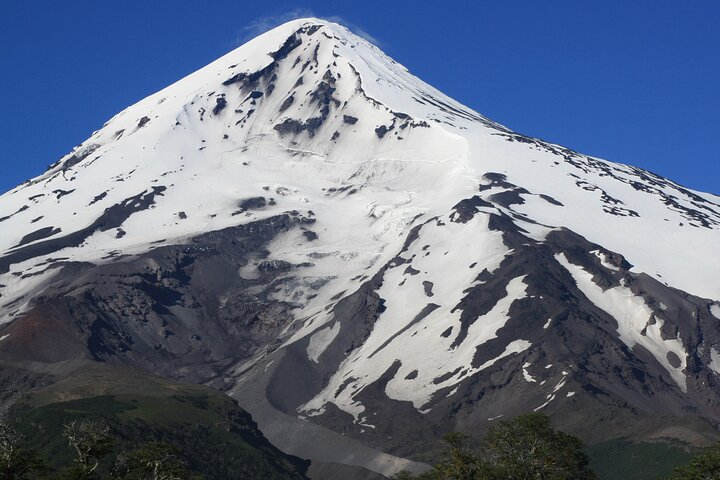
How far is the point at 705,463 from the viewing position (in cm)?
7519

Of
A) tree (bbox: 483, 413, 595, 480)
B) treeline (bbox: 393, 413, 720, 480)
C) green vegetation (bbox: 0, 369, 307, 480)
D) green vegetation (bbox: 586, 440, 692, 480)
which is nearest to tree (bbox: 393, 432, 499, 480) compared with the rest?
treeline (bbox: 393, 413, 720, 480)

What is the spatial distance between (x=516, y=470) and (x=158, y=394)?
11418cm

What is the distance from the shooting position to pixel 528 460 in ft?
262

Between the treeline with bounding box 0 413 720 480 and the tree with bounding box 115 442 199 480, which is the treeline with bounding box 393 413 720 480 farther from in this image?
the tree with bounding box 115 442 199 480

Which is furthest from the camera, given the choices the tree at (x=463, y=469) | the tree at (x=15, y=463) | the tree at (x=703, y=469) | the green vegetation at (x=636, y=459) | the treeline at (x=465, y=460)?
the green vegetation at (x=636, y=459)

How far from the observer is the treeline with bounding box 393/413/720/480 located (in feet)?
250

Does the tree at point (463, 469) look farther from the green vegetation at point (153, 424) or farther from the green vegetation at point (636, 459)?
the green vegetation at point (636, 459)

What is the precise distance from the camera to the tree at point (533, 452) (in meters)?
78.8

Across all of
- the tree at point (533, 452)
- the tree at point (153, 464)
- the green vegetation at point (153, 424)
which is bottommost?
the tree at point (533, 452)

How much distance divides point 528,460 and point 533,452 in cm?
89

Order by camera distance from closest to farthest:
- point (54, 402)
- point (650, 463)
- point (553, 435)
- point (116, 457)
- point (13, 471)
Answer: point (13, 471) → point (553, 435) → point (116, 457) → point (650, 463) → point (54, 402)

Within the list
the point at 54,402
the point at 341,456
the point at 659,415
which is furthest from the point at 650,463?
the point at 54,402

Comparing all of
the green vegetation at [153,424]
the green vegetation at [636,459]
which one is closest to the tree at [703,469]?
the green vegetation at [153,424]

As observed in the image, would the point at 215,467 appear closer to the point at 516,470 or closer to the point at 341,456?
the point at 341,456
